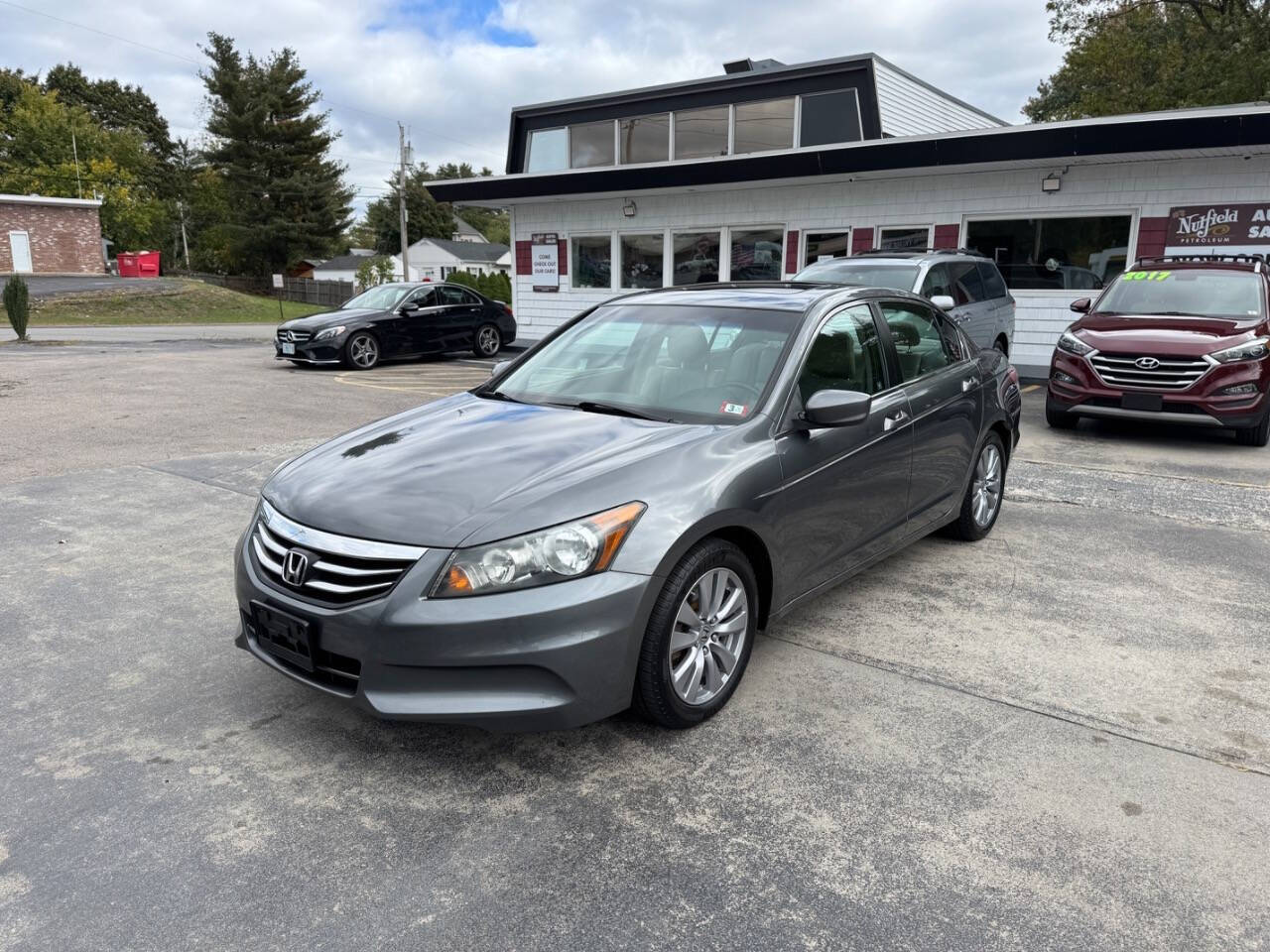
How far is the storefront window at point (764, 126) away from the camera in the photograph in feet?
57.9

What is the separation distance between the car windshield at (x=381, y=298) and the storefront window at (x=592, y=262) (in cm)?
394

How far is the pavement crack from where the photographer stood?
304 cm

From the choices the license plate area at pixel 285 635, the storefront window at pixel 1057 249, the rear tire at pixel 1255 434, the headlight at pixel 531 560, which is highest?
the storefront window at pixel 1057 249

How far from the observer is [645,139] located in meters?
19.2

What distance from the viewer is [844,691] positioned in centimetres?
352

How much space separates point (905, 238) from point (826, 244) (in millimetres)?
1370

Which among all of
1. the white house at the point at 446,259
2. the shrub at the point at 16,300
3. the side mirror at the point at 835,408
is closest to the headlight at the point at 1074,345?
the side mirror at the point at 835,408

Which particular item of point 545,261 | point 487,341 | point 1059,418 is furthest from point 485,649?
point 545,261

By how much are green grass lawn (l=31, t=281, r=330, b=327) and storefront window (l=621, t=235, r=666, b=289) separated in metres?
16.7

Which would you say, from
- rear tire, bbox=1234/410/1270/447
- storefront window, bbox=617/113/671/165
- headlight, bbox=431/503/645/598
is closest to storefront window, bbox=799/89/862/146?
storefront window, bbox=617/113/671/165

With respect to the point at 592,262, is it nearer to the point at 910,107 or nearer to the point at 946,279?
the point at 910,107

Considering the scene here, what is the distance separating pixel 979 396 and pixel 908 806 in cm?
307

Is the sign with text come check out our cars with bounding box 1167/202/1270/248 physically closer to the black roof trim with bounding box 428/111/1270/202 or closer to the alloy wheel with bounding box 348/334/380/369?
the black roof trim with bounding box 428/111/1270/202

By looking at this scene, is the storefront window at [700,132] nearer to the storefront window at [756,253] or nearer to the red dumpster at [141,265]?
the storefront window at [756,253]
